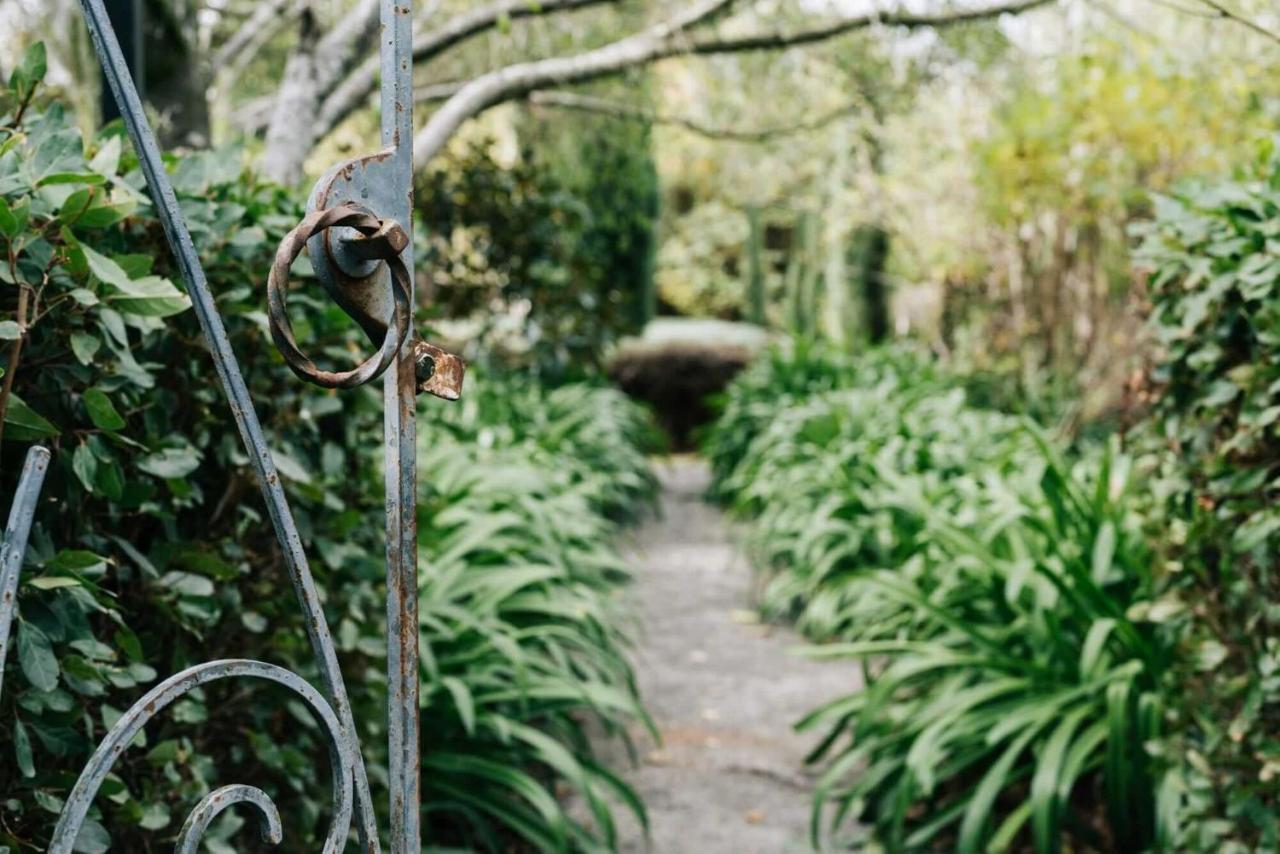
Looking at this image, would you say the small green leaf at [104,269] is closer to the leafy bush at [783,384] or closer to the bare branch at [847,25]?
the bare branch at [847,25]

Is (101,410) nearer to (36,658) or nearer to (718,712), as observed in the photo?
(36,658)

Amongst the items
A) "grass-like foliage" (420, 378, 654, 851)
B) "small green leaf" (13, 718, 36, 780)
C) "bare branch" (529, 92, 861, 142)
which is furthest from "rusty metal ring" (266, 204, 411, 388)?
"bare branch" (529, 92, 861, 142)

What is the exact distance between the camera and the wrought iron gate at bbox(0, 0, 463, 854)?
3.07 feet

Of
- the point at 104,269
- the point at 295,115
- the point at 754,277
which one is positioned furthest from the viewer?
the point at 754,277

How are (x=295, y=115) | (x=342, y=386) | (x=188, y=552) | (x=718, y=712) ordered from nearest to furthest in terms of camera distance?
(x=342, y=386), (x=188, y=552), (x=295, y=115), (x=718, y=712)

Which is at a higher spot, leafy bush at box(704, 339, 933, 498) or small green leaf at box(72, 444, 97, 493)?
small green leaf at box(72, 444, 97, 493)

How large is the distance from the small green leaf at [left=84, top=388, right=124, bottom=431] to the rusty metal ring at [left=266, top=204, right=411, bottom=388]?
49 centimetres

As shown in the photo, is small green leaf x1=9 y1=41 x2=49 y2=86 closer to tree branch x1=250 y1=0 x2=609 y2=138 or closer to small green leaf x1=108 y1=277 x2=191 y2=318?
small green leaf x1=108 y1=277 x2=191 y2=318

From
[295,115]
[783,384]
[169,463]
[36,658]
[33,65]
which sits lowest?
[783,384]

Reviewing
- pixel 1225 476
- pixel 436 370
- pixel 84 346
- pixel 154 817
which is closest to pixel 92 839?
pixel 154 817

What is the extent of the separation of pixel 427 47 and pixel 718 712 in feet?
9.77

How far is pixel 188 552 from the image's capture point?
169 cm

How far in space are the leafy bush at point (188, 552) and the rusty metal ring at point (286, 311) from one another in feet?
1.53

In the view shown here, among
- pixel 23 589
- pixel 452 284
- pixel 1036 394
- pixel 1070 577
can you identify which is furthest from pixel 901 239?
pixel 23 589
